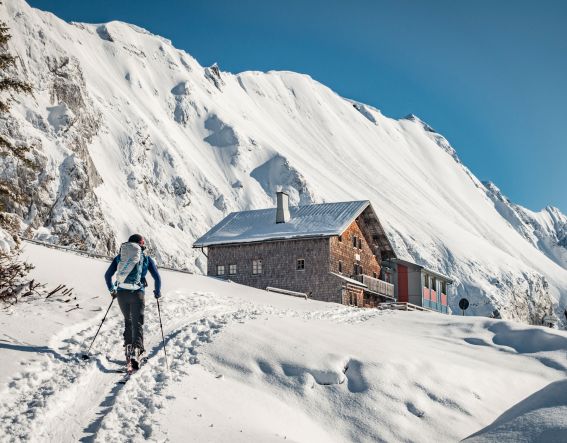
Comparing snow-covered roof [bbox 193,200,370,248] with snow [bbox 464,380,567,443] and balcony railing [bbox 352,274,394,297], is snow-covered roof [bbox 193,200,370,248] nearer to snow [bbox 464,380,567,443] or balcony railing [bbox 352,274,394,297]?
balcony railing [bbox 352,274,394,297]

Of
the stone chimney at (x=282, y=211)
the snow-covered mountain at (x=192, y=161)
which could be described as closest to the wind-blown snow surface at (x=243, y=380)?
the stone chimney at (x=282, y=211)

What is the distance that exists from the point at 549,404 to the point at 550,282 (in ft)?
515

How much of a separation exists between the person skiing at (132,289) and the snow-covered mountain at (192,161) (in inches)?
1532

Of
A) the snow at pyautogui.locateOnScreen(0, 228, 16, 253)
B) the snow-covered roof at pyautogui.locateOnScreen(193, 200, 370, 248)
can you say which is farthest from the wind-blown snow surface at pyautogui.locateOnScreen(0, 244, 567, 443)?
the snow-covered roof at pyautogui.locateOnScreen(193, 200, 370, 248)

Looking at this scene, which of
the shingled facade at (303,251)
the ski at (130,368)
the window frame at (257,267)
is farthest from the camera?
the window frame at (257,267)

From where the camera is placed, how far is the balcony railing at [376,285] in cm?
4299

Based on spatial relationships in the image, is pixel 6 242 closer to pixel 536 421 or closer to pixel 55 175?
pixel 536 421

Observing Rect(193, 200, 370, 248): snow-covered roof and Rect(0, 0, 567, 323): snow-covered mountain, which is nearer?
Rect(193, 200, 370, 248): snow-covered roof

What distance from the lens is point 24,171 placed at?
65.4m

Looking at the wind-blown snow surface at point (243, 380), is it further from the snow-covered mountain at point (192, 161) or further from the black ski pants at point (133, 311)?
the snow-covered mountain at point (192, 161)

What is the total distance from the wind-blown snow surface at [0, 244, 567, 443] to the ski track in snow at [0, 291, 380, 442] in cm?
2

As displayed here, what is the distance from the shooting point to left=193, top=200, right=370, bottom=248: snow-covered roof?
4034 centimetres

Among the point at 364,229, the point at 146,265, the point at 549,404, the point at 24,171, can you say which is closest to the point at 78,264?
the point at 146,265

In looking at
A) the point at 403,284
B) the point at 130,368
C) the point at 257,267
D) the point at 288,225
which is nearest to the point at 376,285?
the point at 403,284
